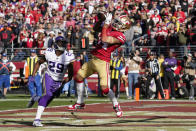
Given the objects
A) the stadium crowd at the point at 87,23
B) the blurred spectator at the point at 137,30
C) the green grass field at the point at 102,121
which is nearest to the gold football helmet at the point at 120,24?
the green grass field at the point at 102,121

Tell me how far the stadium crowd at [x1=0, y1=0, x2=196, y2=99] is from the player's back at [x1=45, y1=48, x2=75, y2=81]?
9.60 m

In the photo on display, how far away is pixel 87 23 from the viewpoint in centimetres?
2292

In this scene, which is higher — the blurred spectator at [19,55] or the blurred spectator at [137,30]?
the blurred spectator at [137,30]

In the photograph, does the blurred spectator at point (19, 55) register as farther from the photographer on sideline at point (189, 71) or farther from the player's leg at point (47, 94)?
the player's leg at point (47, 94)

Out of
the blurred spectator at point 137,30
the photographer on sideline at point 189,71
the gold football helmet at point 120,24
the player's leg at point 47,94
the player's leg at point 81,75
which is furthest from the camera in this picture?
the blurred spectator at point 137,30

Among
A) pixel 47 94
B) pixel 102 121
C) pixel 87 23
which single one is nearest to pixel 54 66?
pixel 47 94

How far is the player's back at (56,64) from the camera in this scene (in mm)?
9781

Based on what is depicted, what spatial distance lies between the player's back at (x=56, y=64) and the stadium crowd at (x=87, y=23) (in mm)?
9599

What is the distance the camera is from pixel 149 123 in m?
9.67

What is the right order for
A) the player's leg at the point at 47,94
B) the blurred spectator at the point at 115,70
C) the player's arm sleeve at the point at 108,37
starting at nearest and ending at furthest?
the player's leg at the point at 47,94, the player's arm sleeve at the point at 108,37, the blurred spectator at the point at 115,70

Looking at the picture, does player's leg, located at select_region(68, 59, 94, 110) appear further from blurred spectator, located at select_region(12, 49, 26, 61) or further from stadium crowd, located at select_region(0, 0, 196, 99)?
blurred spectator, located at select_region(12, 49, 26, 61)

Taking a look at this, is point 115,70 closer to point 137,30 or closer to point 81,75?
point 137,30

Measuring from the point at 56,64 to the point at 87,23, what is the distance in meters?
13.3

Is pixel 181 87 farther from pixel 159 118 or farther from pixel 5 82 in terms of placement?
pixel 159 118
